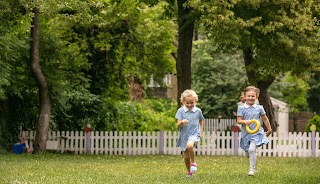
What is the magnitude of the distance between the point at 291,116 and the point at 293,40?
28.8 meters

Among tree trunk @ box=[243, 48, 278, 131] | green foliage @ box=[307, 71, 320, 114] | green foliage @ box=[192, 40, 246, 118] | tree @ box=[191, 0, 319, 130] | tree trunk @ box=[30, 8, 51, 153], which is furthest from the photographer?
green foliage @ box=[307, 71, 320, 114]

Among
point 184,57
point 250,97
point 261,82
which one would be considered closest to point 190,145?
point 250,97

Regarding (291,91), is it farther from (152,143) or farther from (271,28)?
(271,28)

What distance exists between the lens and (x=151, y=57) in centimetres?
3002

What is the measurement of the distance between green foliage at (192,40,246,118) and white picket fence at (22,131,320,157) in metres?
19.1

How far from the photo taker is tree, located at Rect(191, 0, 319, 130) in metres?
23.0

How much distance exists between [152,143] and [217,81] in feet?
66.1

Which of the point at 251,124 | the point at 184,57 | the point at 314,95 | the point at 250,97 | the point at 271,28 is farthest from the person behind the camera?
the point at 314,95

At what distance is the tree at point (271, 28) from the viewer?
904 inches

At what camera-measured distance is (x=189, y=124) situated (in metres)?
14.4

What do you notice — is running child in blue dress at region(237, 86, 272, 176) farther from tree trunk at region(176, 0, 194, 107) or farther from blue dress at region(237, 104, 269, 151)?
tree trunk at region(176, 0, 194, 107)

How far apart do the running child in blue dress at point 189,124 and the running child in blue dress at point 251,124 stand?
88 cm

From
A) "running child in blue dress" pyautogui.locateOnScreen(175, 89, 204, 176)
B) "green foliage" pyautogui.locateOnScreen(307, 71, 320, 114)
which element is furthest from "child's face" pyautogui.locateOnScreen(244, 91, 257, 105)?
"green foliage" pyautogui.locateOnScreen(307, 71, 320, 114)

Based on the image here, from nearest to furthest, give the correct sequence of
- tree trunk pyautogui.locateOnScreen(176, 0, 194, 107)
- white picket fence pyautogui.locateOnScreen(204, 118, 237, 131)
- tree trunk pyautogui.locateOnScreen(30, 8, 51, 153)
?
tree trunk pyautogui.locateOnScreen(30, 8, 51, 153), tree trunk pyautogui.locateOnScreen(176, 0, 194, 107), white picket fence pyautogui.locateOnScreen(204, 118, 237, 131)
